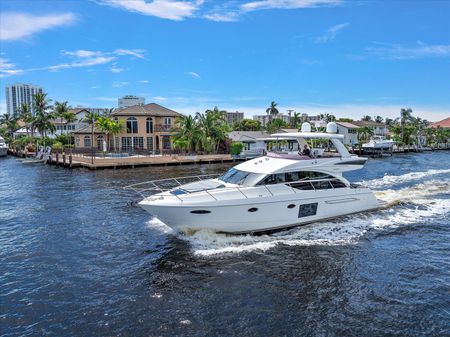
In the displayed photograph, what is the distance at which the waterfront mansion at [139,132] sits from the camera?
6762cm

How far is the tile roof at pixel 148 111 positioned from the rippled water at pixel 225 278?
48.3 m

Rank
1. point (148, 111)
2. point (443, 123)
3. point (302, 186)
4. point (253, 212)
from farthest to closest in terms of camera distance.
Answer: point (443, 123) < point (148, 111) < point (302, 186) < point (253, 212)

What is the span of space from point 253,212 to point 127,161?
3892cm

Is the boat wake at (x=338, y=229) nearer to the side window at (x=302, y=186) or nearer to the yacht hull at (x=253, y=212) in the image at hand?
the yacht hull at (x=253, y=212)

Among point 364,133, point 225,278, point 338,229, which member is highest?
point 364,133

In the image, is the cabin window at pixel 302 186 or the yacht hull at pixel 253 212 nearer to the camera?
the yacht hull at pixel 253 212

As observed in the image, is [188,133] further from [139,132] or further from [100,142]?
[100,142]

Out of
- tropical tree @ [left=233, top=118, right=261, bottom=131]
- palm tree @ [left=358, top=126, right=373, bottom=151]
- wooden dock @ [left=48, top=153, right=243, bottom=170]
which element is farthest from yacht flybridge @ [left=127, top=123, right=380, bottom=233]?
tropical tree @ [left=233, top=118, right=261, bottom=131]

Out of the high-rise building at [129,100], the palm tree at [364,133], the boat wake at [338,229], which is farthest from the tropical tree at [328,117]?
the boat wake at [338,229]

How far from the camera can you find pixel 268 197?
635 inches

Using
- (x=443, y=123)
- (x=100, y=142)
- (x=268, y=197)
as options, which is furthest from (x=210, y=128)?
(x=443, y=123)

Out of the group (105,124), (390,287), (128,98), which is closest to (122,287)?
(390,287)

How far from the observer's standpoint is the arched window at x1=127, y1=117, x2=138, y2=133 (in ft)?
223

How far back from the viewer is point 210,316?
1034cm
